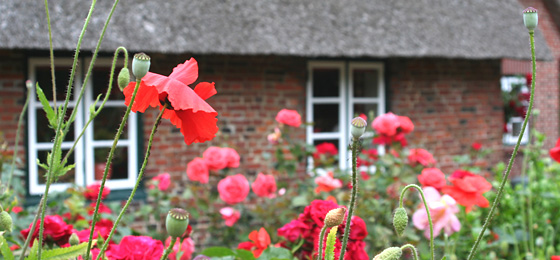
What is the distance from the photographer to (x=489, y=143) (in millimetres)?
6352

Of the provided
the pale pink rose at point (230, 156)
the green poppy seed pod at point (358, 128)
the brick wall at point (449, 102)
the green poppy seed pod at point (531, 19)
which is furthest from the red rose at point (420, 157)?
the brick wall at point (449, 102)

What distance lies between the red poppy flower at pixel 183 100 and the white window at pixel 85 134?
141 inches

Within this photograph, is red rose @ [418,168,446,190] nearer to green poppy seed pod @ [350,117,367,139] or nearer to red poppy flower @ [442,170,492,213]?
red poppy flower @ [442,170,492,213]

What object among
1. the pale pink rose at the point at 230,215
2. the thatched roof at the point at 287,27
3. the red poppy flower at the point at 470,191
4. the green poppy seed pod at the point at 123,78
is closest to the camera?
the green poppy seed pod at the point at 123,78

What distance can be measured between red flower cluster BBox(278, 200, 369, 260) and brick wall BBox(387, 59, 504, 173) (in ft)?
14.2

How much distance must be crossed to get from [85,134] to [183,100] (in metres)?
3.94

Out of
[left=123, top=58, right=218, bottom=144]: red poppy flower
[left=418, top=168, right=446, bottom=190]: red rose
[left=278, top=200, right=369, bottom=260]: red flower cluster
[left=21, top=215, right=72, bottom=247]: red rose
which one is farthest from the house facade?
[left=123, top=58, right=218, bottom=144]: red poppy flower

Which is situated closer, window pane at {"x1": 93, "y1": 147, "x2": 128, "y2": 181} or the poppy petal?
the poppy petal

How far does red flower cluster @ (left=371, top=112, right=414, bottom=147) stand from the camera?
285 centimetres

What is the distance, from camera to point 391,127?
285 centimetres

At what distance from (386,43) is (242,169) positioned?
166cm

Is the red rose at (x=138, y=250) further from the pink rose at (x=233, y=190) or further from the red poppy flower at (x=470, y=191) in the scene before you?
the pink rose at (x=233, y=190)

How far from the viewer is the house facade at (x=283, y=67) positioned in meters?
4.31

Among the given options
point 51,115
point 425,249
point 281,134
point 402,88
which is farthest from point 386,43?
point 51,115
